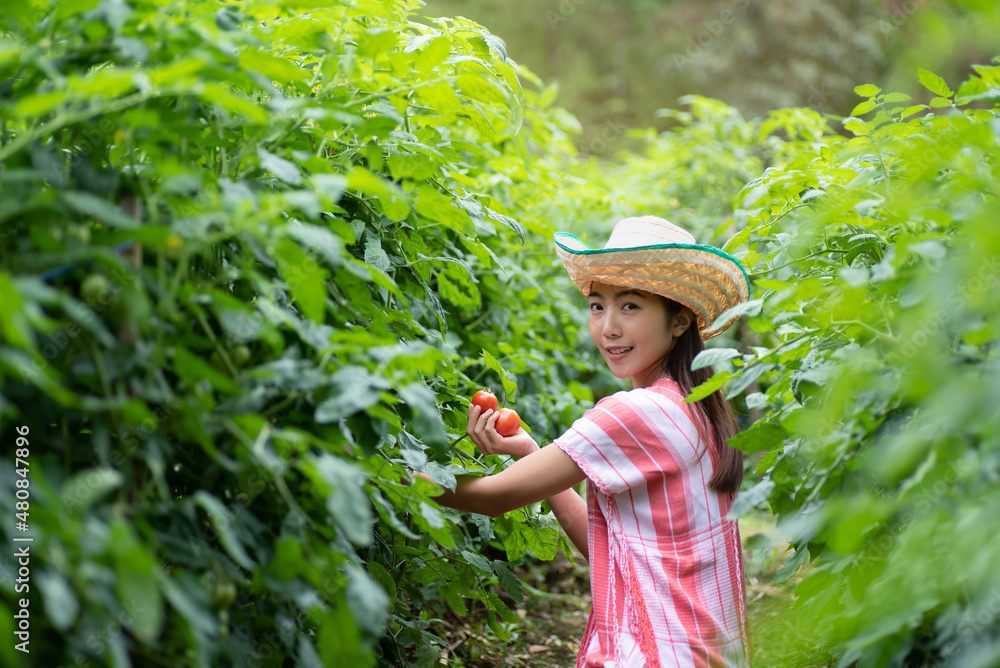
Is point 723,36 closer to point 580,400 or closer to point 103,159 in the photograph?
point 580,400

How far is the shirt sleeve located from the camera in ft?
5.80

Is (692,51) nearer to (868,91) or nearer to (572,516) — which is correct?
(868,91)

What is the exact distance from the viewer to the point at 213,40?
3.30ft

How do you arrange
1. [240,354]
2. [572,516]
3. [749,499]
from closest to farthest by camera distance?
[240,354]
[749,499]
[572,516]

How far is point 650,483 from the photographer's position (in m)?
1.83

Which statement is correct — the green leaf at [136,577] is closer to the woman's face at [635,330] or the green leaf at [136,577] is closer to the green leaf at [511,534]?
the green leaf at [511,534]

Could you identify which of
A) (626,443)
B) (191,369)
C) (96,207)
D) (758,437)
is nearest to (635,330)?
(626,443)

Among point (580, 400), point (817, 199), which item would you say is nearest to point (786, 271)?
point (817, 199)

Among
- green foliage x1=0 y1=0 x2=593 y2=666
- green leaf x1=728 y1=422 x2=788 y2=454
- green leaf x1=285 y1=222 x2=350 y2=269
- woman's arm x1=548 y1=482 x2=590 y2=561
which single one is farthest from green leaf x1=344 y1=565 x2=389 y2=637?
woman's arm x1=548 y1=482 x2=590 y2=561

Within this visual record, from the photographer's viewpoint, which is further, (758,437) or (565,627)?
(565,627)

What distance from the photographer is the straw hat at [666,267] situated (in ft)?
6.41

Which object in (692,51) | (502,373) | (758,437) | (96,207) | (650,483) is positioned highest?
(96,207)

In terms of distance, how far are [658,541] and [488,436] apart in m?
0.47

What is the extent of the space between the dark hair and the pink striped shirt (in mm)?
30
